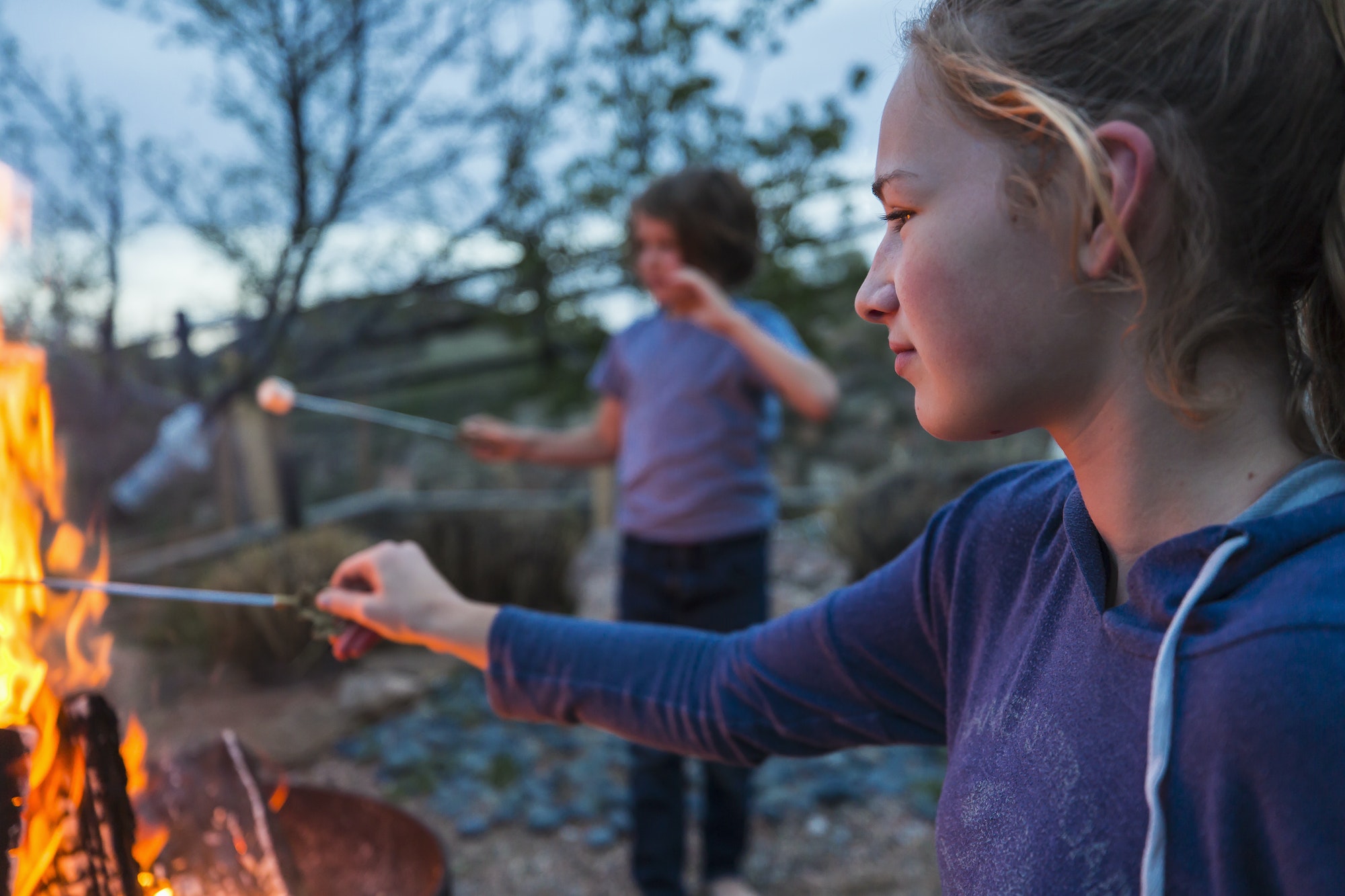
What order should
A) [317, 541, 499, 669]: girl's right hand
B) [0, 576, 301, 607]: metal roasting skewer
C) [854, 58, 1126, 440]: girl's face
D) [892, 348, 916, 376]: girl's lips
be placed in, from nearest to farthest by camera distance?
1. [854, 58, 1126, 440]: girl's face
2. [892, 348, 916, 376]: girl's lips
3. [0, 576, 301, 607]: metal roasting skewer
4. [317, 541, 499, 669]: girl's right hand

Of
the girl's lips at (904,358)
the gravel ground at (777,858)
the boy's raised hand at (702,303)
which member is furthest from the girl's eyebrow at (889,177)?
the gravel ground at (777,858)

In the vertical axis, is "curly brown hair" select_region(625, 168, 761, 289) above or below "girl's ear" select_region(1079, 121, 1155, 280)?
above

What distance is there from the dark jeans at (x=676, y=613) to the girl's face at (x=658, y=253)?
2.29 ft

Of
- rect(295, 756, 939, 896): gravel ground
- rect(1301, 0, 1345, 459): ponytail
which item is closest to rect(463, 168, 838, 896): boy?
rect(295, 756, 939, 896): gravel ground

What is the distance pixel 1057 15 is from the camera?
755mm

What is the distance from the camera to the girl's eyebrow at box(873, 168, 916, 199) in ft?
2.70

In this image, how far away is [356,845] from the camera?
171cm

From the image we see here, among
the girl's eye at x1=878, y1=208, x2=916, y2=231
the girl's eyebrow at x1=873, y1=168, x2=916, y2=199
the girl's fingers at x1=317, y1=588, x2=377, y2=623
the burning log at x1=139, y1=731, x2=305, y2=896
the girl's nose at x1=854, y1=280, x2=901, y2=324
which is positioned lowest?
the burning log at x1=139, y1=731, x2=305, y2=896

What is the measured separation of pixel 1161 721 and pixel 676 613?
202cm

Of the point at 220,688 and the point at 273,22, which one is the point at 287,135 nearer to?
the point at 273,22

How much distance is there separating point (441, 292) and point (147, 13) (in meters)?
1.74

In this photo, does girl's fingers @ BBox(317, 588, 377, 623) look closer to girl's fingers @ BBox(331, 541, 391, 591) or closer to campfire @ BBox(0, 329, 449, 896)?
girl's fingers @ BBox(331, 541, 391, 591)

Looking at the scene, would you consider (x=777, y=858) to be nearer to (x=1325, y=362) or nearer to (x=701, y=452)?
(x=701, y=452)

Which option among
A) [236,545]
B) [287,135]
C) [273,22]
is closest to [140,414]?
[236,545]
